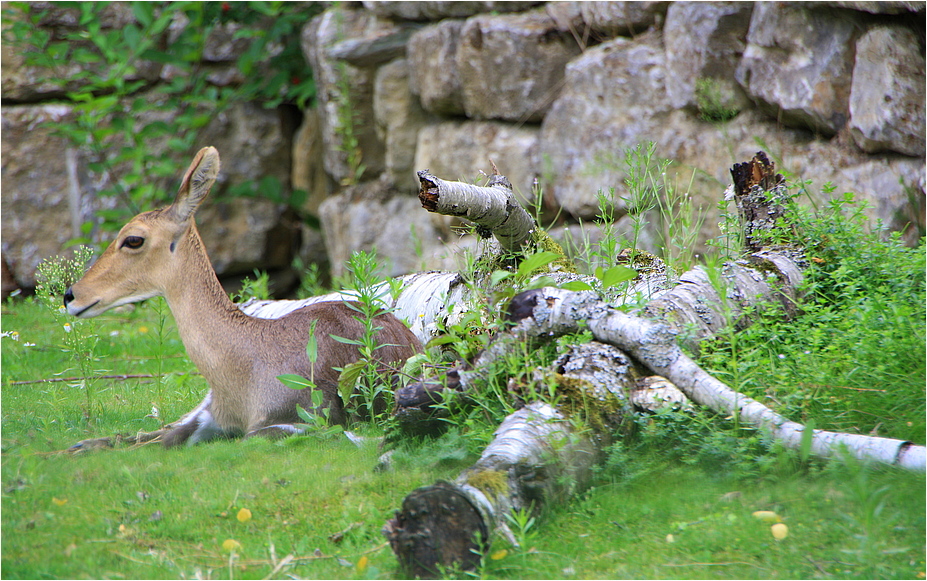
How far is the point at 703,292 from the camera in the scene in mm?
3775

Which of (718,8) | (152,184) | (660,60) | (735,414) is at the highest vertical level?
(718,8)

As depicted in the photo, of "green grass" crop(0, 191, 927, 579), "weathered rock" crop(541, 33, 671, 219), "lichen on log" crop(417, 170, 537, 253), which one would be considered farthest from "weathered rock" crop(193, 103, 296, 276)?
"lichen on log" crop(417, 170, 537, 253)

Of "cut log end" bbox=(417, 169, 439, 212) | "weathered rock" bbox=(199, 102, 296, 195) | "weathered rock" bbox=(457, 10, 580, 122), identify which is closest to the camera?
"cut log end" bbox=(417, 169, 439, 212)

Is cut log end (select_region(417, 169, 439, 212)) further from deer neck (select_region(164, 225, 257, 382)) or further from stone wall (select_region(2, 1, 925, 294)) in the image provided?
deer neck (select_region(164, 225, 257, 382))

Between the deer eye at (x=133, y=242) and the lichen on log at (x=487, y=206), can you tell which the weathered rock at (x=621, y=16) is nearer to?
the lichen on log at (x=487, y=206)

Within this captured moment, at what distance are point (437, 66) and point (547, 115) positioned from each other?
131 cm

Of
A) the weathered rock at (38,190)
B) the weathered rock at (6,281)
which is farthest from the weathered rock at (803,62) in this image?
the weathered rock at (6,281)

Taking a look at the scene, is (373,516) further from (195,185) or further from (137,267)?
(195,185)

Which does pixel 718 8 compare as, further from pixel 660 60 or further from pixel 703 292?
pixel 703 292

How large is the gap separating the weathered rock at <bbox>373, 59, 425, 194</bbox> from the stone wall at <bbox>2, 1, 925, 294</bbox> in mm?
19

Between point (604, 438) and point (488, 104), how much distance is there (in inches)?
221

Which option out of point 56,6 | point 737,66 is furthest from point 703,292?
point 56,6

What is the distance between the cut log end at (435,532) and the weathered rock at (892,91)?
4764 millimetres

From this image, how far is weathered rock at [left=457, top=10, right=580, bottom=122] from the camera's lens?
7.77 m
